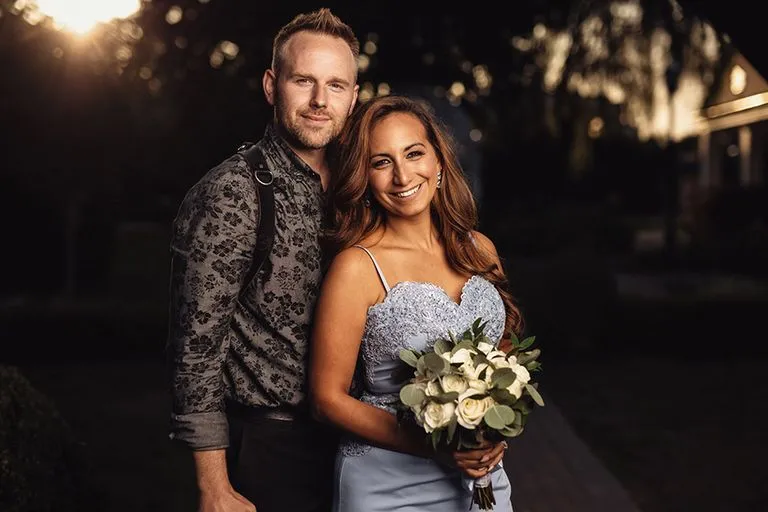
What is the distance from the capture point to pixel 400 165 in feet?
9.68

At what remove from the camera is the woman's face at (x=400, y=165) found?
2959 mm

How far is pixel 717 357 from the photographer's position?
38.1 feet

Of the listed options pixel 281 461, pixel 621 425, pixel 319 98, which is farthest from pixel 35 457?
pixel 621 425

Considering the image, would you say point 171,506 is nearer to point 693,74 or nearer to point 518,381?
point 518,381

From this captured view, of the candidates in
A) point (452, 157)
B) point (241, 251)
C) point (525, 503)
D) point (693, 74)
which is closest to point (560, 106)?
point (693, 74)

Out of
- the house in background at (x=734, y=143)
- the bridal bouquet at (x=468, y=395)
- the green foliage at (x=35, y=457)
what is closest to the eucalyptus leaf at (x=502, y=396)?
the bridal bouquet at (x=468, y=395)

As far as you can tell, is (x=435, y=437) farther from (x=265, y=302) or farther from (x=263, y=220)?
(x=263, y=220)

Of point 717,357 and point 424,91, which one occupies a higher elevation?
point 424,91

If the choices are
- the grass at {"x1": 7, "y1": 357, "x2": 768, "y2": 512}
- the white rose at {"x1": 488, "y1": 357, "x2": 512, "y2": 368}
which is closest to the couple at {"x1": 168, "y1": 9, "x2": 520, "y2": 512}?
the white rose at {"x1": 488, "y1": 357, "x2": 512, "y2": 368}

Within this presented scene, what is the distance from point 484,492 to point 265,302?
80 centimetres

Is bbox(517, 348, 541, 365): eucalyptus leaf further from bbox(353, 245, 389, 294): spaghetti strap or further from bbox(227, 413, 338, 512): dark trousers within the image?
bbox(227, 413, 338, 512): dark trousers

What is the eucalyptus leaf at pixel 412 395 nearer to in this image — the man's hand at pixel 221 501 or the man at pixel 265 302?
the man at pixel 265 302

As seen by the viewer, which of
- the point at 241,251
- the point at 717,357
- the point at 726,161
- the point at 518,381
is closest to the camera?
the point at 518,381

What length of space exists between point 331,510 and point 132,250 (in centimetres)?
2031
